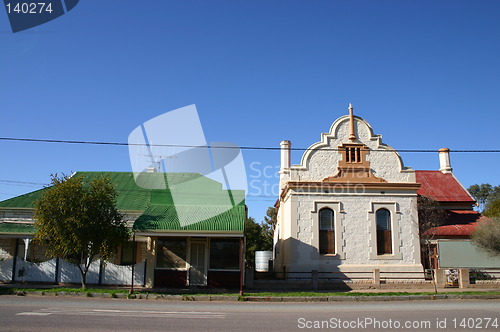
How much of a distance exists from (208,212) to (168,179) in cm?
615

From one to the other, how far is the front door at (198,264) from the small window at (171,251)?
474 mm

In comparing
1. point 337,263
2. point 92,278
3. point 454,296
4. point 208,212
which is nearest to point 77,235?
point 92,278

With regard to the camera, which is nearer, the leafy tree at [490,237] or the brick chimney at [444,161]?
the leafy tree at [490,237]

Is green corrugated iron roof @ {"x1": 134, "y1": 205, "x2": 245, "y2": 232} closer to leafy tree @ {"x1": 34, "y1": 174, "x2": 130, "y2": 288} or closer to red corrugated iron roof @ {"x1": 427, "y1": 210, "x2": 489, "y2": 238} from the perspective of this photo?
leafy tree @ {"x1": 34, "y1": 174, "x2": 130, "y2": 288}

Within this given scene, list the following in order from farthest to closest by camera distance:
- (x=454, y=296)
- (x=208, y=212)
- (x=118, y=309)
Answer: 1. (x=208, y=212)
2. (x=454, y=296)
3. (x=118, y=309)

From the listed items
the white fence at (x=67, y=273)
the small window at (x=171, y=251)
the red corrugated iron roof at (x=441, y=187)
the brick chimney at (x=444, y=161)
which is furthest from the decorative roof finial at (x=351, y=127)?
the white fence at (x=67, y=273)

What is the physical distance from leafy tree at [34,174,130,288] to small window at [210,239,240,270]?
522 cm

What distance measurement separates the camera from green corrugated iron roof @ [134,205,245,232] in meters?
22.3

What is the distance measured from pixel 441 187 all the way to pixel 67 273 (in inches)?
972

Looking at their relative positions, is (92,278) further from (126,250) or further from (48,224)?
(48,224)

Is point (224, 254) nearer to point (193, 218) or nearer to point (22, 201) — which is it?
point (193, 218)

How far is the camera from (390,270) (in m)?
26.3

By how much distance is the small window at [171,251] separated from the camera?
2434 centimetres

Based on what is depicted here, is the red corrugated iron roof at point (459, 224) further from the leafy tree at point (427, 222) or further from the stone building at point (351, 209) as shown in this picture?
the stone building at point (351, 209)
